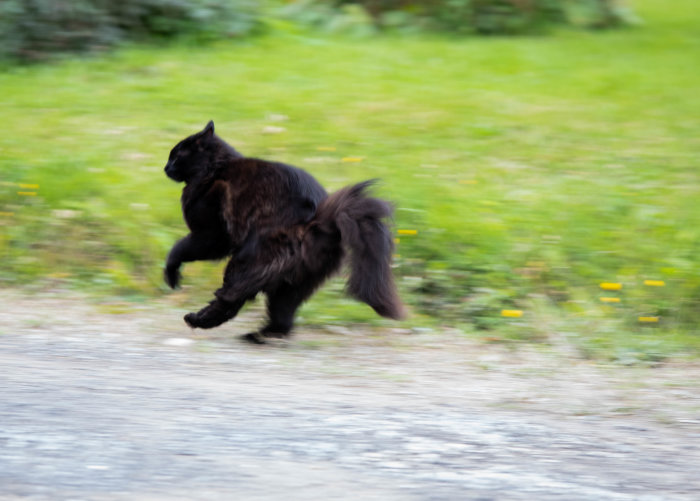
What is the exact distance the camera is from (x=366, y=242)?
5.19 m

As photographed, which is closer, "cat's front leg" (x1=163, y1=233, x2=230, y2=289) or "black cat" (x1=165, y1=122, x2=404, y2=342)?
"black cat" (x1=165, y1=122, x2=404, y2=342)

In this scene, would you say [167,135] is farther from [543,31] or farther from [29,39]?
[543,31]

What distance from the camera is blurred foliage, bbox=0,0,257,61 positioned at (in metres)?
10.8

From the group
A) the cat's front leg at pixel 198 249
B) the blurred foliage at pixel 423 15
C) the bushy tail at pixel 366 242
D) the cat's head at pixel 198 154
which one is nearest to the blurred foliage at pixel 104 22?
the blurred foliage at pixel 423 15

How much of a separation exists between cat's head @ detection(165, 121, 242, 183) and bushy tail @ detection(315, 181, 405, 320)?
881 millimetres

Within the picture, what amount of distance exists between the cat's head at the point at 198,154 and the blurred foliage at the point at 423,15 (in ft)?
25.3

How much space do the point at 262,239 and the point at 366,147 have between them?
3.76m

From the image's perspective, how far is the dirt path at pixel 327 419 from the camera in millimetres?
3525

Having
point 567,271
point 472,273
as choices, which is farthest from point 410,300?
point 567,271

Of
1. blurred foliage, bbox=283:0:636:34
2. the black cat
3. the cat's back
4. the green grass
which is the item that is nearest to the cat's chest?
the black cat

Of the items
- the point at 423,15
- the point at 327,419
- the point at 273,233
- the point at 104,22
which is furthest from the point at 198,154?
the point at 423,15

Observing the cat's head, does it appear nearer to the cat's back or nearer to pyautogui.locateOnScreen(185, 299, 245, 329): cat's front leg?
the cat's back

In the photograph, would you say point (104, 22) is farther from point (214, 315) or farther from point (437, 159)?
point (214, 315)

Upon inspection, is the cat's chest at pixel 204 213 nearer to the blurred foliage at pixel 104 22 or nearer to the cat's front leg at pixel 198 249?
the cat's front leg at pixel 198 249
